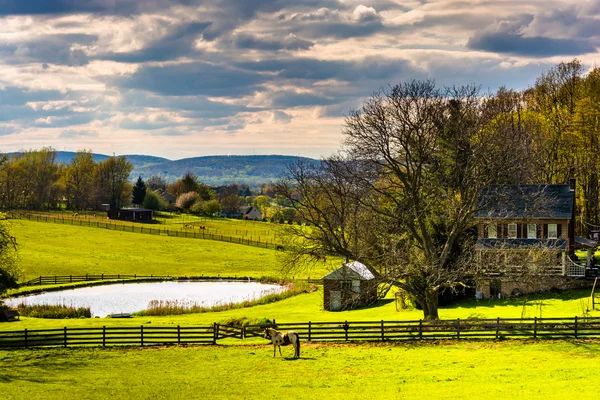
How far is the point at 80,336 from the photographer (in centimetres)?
4066

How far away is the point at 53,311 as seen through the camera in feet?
180

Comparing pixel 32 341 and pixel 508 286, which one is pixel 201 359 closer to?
pixel 32 341

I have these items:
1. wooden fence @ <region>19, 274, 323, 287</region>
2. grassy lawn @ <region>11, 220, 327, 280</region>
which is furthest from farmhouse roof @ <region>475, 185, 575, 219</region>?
grassy lawn @ <region>11, 220, 327, 280</region>

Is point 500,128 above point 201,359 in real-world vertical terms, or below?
above

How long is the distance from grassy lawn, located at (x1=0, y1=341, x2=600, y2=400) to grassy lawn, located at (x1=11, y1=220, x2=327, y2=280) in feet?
152

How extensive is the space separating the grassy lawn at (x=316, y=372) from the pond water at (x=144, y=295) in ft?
75.9

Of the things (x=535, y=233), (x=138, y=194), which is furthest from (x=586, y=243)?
(x=138, y=194)

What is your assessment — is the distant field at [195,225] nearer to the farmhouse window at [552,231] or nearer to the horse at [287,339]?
the farmhouse window at [552,231]

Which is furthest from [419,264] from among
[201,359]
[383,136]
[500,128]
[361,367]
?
[500,128]

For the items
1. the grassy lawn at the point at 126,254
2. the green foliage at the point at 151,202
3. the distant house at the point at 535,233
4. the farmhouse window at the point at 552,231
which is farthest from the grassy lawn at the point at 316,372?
the green foliage at the point at 151,202

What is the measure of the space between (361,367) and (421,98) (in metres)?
17.7

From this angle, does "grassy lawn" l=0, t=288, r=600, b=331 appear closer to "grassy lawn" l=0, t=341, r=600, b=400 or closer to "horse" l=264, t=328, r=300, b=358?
"grassy lawn" l=0, t=341, r=600, b=400

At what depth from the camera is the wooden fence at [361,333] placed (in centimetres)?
3494

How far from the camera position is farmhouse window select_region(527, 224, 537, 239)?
53.2m
